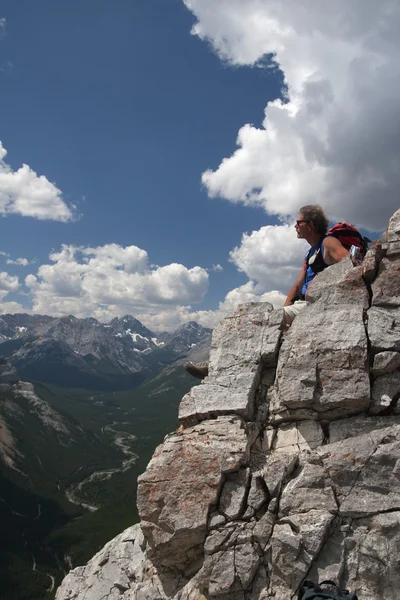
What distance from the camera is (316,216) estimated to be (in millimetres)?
14023

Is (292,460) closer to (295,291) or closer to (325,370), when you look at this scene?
(325,370)

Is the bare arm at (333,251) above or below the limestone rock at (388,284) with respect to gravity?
above

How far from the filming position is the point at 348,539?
9.62 m

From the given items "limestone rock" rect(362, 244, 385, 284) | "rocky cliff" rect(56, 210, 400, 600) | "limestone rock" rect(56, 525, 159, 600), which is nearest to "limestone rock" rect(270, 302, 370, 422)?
"rocky cliff" rect(56, 210, 400, 600)

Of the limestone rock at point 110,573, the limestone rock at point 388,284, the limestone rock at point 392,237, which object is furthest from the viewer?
the limestone rock at point 110,573

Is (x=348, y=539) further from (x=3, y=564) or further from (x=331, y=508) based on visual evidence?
(x=3, y=564)

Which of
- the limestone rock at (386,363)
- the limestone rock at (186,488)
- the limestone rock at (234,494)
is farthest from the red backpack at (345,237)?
the limestone rock at (234,494)

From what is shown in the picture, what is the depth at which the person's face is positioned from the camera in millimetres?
14031

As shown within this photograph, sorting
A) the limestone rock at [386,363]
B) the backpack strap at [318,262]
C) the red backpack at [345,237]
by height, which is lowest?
the limestone rock at [386,363]

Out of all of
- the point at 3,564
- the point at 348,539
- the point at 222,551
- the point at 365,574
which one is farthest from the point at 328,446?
the point at 3,564

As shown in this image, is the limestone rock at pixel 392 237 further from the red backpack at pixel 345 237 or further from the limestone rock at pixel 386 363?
the limestone rock at pixel 386 363

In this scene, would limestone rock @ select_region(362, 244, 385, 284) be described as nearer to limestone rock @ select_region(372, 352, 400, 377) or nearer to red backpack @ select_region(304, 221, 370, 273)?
red backpack @ select_region(304, 221, 370, 273)

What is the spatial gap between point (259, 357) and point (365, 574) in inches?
251

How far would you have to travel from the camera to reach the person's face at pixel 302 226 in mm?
14031
